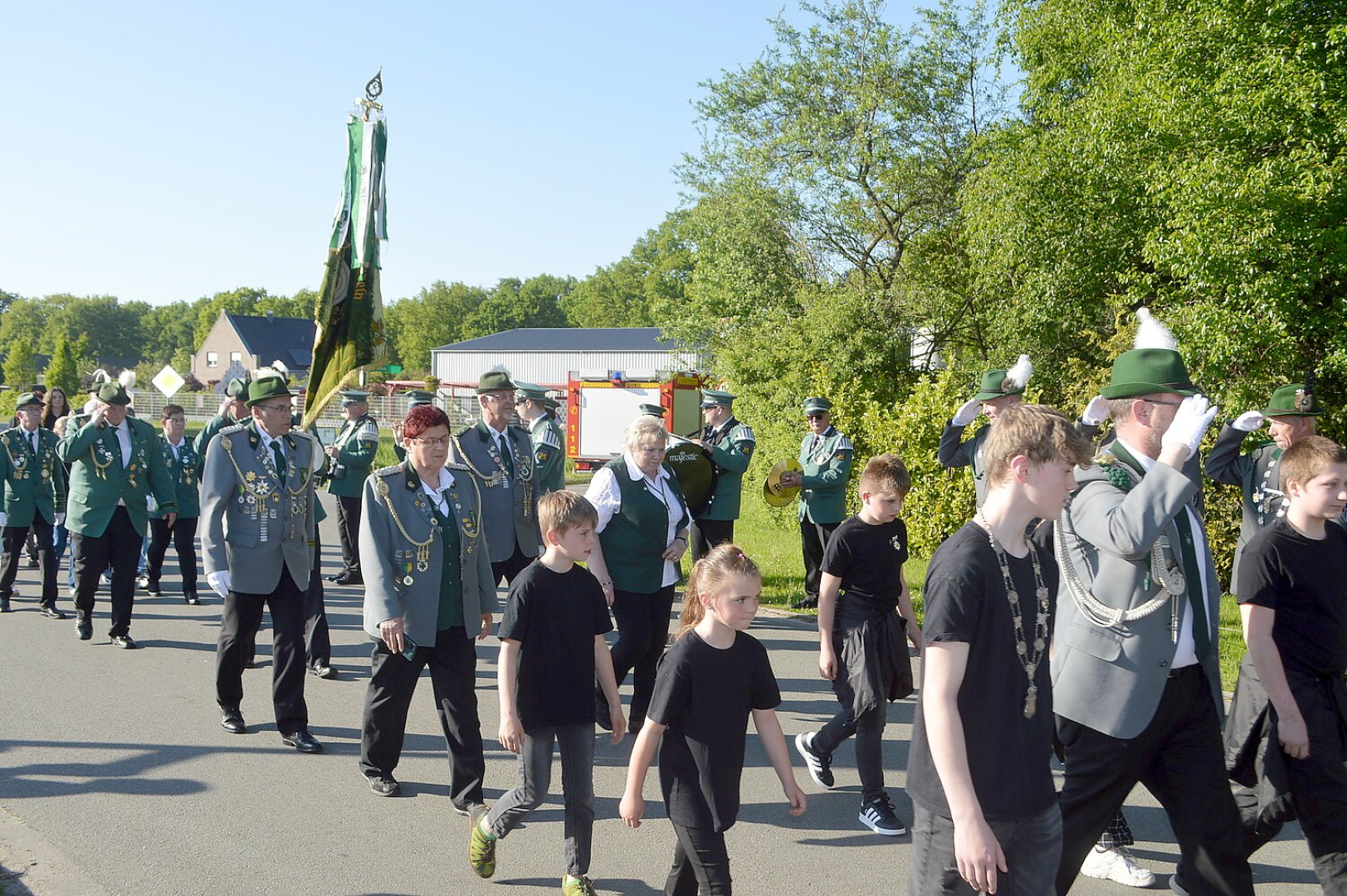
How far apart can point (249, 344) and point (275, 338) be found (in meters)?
4.15

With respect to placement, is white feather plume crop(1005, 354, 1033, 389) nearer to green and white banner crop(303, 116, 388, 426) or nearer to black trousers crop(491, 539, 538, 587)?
black trousers crop(491, 539, 538, 587)

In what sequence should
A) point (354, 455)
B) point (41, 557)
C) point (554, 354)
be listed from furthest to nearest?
point (554, 354), point (354, 455), point (41, 557)

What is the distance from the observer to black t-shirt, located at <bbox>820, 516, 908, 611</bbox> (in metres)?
5.44

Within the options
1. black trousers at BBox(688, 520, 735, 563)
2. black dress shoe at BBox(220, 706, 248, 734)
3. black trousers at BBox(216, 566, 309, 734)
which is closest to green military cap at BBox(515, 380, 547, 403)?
black trousers at BBox(688, 520, 735, 563)

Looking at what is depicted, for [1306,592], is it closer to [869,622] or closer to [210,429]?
[869,622]

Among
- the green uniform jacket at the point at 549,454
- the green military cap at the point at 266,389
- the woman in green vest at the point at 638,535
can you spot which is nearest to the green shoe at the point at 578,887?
the woman in green vest at the point at 638,535

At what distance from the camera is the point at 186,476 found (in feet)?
38.9

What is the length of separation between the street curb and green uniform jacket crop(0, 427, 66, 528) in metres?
6.66

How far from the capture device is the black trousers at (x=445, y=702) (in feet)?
17.4

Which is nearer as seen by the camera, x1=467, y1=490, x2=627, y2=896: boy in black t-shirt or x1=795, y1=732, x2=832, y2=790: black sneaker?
x1=467, y1=490, x2=627, y2=896: boy in black t-shirt

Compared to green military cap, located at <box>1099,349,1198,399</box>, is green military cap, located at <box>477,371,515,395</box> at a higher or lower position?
higher

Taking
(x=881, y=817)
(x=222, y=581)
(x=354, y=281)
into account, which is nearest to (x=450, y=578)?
(x=222, y=581)

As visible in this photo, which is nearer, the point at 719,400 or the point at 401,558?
the point at 401,558

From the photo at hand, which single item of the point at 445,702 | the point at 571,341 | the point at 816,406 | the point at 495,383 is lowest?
the point at 445,702
